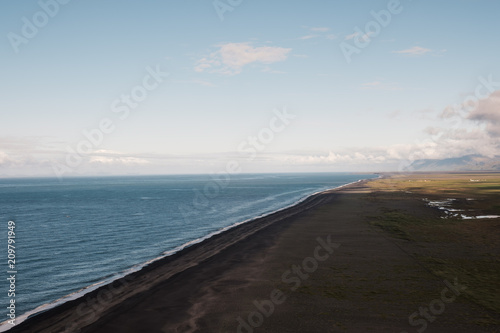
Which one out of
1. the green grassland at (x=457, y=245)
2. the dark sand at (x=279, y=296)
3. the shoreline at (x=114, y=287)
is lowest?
the green grassland at (x=457, y=245)

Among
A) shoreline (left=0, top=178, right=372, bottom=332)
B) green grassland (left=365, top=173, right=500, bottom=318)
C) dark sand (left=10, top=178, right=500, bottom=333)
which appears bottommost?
green grassland (left=365, top=173, right=500, bottom=318)

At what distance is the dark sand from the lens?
16.9 metres

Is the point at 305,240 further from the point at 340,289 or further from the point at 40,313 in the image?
the point at 40,313

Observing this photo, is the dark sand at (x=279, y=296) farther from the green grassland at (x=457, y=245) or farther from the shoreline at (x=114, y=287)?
the green grassland at (x=457, y=245)

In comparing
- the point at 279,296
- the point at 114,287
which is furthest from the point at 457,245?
the point at 114,287

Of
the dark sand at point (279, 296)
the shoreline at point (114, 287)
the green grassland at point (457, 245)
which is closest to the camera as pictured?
the dark sand at point (279, 296)

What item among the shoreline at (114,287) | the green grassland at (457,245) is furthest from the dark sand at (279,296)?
the green grassland at (457,245)

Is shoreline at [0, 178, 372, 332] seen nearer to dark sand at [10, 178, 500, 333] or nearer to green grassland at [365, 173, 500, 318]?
dark sand at [10, 178, 500, 333]

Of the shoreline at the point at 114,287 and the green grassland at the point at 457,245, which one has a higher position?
the shoreline at the point at 114,287

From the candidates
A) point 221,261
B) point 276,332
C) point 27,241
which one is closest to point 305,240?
point 221,261

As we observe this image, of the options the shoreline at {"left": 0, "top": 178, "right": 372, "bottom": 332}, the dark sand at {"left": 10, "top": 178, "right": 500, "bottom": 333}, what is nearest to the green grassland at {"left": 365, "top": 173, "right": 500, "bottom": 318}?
the dark sand at {"left": 10, "top": 178, "right": 500, "bottom": 333}

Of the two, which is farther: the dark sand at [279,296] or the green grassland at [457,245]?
the green grassland at [457,245]

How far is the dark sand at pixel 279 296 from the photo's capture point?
16938mm

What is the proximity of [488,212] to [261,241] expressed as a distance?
43.2m
